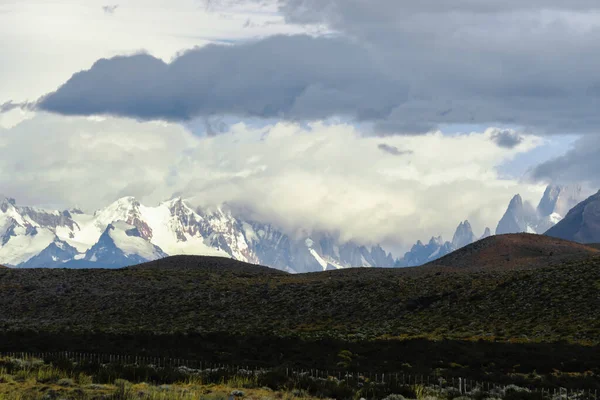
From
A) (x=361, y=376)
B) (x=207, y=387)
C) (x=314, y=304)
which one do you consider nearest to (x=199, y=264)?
(x=314, y=304)

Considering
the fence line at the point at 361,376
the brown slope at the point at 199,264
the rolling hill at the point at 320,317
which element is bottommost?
the fence line at the point at 361,376

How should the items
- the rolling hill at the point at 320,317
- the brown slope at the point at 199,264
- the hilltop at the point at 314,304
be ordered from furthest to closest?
the brown slope at the point at 199,264, the hilltop at the point at 314,304, the rolling hill at the point at 320,317

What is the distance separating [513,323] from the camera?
8450 centimetres

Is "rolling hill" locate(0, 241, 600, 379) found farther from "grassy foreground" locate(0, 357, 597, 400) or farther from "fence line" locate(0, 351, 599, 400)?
"grassy foreground" locate(0, 357, 597, 400)

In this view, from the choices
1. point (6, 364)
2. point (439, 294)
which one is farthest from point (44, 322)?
point (6, 364)

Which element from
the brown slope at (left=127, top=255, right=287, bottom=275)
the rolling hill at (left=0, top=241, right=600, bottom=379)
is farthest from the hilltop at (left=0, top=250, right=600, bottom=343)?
the brown slope at (left=127, top=255, right=287, bottom=275)

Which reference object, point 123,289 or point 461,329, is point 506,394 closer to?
point 461,329

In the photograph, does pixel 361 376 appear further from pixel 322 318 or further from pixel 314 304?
pixel 314 304

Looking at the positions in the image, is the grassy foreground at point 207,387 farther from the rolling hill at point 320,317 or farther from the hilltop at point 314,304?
the hilltop at point 314,304

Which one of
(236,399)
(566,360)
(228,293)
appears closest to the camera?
(236,399)

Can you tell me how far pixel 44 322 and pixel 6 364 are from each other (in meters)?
56.5

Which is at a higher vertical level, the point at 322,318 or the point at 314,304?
the point at 314,304

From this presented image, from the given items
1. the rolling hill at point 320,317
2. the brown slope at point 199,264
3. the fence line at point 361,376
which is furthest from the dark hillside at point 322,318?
the brown slope at point 199,264

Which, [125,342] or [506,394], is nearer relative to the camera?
[506,394]
